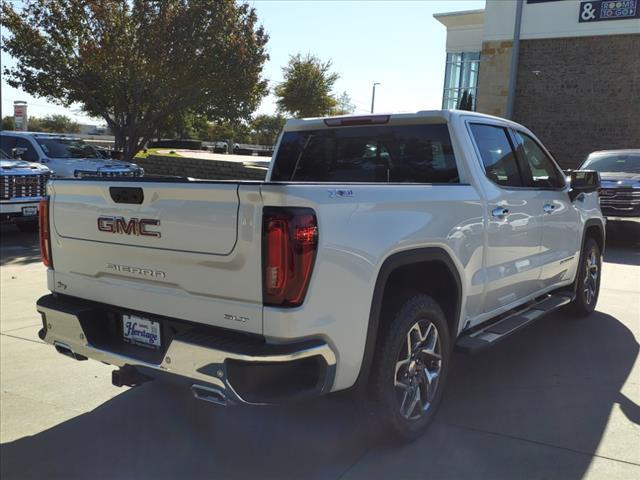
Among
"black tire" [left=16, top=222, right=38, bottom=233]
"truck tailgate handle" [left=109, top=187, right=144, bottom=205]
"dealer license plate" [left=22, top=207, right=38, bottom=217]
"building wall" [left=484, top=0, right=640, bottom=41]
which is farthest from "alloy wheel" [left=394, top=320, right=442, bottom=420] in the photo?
"building wall" [left=484, top=0, right=640, bottom=41]

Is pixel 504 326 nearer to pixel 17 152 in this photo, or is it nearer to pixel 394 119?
pixel 394 119

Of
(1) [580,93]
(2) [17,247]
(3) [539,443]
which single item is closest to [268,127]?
(1) [580,93]

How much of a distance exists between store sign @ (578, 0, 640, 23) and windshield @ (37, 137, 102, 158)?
22.7 meters

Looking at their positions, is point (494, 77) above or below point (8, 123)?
above

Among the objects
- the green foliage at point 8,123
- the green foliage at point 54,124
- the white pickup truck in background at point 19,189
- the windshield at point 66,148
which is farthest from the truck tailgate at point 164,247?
the green foliage at point 54,124

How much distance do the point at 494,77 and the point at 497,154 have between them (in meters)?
26.8

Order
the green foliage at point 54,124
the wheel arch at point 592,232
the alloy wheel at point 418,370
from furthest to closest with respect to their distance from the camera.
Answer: the green foliage at point 54,124, the wheel arch at point 592,232, the alloy wheel at point 418,370

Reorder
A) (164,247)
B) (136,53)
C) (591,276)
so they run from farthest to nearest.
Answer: (136,53) < (591,276) < (164,247)

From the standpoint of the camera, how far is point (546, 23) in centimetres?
2803

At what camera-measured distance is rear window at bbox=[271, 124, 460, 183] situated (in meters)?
4.29

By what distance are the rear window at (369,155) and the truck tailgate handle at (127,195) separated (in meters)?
1.87

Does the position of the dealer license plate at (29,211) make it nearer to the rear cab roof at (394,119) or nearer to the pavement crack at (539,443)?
the rear cab roof at (394,119)

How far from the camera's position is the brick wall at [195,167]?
22.1 meters

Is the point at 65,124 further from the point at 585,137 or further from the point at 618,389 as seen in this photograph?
the point at 618,389
